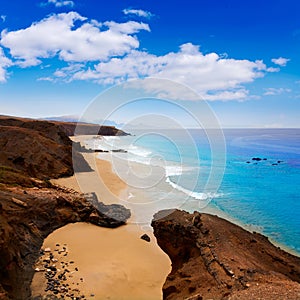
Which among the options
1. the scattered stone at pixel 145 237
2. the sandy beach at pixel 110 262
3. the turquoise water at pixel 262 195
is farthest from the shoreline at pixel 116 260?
the turquoise water at pixel 262 195

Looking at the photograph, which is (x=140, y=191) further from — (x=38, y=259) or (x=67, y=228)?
(x=38, y=259)

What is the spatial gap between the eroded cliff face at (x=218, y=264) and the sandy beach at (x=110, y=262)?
153 centimetres

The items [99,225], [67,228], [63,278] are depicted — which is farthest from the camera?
[99,225]

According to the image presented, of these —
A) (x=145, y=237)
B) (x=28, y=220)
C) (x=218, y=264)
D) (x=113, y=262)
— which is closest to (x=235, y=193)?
(x=145, y=237)

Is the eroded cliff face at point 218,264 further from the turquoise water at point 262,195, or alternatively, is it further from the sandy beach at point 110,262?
the turquoise water at point 262,195

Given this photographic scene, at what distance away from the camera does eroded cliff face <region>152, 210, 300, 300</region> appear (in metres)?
6.03

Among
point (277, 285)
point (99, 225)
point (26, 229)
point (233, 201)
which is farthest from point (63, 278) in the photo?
point (233, 201)

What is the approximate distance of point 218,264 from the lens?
7398 millimetres

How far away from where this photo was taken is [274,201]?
28188mm

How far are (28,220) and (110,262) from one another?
12.5ft

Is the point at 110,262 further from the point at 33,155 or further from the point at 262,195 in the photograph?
the point at 262,195

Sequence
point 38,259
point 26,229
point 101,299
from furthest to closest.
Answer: point 26,229
point 38,259
point 101,299

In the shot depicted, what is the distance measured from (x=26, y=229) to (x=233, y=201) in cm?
2057

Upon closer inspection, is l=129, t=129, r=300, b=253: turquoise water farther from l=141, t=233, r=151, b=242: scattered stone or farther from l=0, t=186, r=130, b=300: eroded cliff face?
l=0, t=186, r=130, b=300: eroded cliff face
